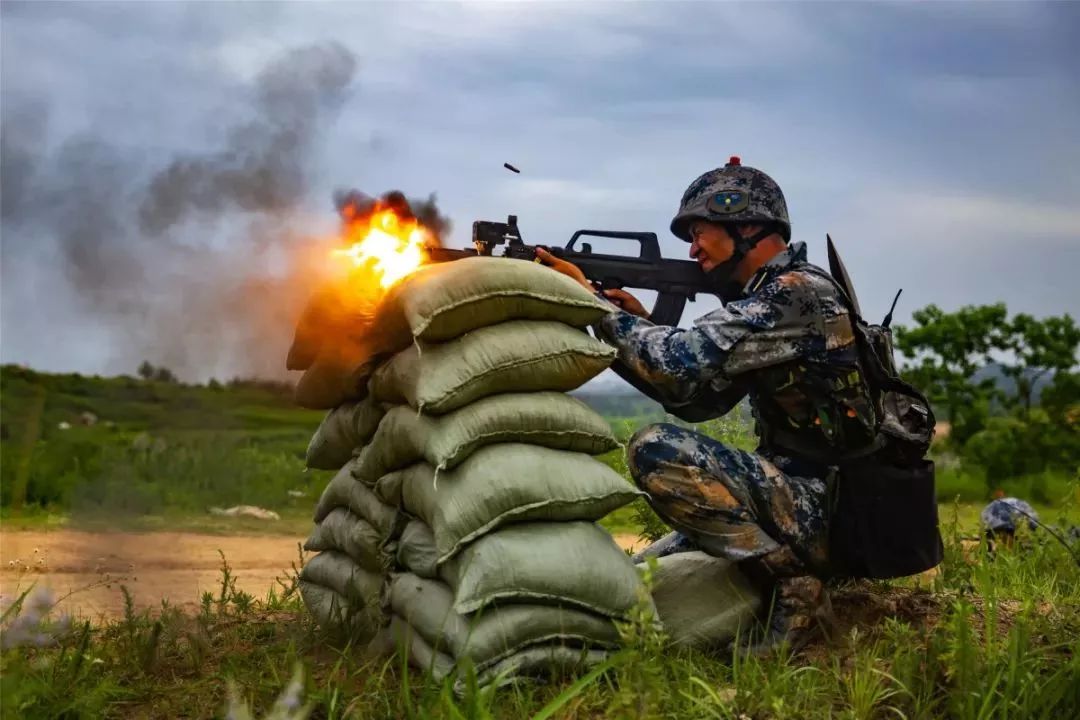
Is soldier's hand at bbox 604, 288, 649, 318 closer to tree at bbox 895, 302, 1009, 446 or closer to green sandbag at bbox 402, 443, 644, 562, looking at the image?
green sandbag at bbox 402, 443, 644, 562

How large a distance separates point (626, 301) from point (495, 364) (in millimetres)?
970

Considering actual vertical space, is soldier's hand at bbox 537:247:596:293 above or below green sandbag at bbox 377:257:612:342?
above

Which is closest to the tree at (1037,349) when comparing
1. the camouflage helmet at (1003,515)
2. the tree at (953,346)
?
the tree at (953,346)

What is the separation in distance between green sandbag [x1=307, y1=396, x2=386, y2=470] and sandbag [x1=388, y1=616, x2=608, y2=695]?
3.22 feet

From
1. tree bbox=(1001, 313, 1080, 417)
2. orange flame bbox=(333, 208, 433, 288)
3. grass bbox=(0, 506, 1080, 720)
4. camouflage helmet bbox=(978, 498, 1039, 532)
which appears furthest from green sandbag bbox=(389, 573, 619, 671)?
tree bbox=(1001, 313, 1080, 417)

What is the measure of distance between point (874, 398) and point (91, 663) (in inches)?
124

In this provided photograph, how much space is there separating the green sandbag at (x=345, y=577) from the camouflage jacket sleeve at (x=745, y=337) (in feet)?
4.55

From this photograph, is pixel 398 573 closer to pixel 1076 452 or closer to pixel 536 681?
pixel 536 681

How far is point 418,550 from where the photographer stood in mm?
4027

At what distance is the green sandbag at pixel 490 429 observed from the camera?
12.6 feet

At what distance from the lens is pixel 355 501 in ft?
15.4

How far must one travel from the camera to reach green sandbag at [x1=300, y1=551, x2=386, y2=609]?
4414mm

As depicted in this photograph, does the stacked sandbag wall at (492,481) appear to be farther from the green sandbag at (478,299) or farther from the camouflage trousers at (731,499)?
the camouflage trousers at (731,499)

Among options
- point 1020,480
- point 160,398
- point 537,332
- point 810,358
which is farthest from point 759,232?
point 1020,480
